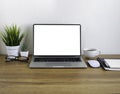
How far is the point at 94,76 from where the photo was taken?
128cm

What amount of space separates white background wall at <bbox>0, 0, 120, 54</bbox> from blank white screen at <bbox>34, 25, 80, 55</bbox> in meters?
0.12

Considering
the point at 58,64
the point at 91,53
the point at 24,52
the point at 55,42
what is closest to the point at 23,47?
the point at 24,52

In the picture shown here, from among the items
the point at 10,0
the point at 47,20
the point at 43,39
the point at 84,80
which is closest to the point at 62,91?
the point at 84,80

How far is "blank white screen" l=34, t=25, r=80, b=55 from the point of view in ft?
5.16

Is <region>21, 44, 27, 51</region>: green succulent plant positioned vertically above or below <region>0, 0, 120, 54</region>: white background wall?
below

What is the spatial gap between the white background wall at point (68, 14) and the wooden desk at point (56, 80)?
15.2 inches

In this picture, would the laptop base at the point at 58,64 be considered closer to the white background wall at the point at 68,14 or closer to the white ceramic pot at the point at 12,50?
the white ceramic pot at the point at 12,50

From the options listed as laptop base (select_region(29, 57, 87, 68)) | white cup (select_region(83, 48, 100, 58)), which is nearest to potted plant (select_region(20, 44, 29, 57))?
laptop base (select_region(29, 57, 87, 68))

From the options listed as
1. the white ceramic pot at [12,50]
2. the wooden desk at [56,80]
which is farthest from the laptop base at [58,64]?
the white ceramic pot at [12,50]

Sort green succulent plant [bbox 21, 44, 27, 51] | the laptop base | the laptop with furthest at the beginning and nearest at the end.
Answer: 1. green succulent plant [bbox 21, 44, 27, 51]
2. the laptop
3. the laptop base

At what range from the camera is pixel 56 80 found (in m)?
1.21

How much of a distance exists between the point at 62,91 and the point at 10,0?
2.91 feet

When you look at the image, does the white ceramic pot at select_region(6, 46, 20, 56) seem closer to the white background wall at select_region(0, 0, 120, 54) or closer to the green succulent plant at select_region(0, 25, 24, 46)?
the green succulent plant at select_region(0, 25, 24, 46)

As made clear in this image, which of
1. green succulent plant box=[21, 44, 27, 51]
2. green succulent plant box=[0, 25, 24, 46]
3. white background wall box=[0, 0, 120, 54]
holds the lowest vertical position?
green succulent plant box=[21, 44, 27, 51]
